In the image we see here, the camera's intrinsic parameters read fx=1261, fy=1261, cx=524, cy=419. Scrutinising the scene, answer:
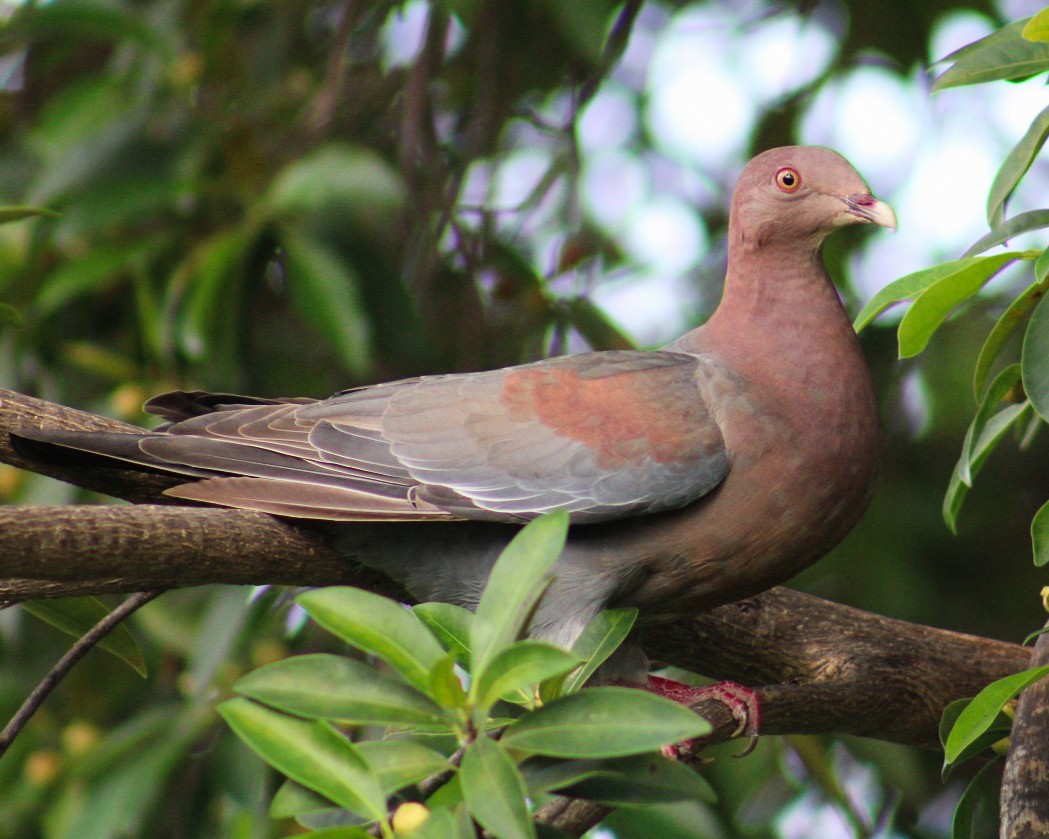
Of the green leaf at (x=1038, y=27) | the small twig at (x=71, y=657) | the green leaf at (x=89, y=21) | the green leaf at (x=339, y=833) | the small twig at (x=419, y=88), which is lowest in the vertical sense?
the small twig at (x=71, y=657)

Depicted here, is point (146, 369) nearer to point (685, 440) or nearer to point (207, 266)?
point (207, 266)

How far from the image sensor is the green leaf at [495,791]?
133 centimetres

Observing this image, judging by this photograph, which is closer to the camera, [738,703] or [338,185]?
[738,703]

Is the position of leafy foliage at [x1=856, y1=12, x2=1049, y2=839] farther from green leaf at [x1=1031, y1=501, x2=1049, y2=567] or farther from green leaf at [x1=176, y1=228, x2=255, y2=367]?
green leaf at [x1=176, y1=228, x2=255, y2=367]

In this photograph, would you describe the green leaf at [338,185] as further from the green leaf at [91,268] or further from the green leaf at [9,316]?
the green leaf at [9,316]

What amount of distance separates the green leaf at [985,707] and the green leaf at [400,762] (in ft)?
2.72

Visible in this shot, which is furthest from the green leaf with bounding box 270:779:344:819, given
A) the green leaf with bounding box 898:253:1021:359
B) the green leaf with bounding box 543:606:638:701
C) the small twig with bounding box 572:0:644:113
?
the small twig with bounding box 572:0:644:113

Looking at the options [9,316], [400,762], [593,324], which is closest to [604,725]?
[400,762]

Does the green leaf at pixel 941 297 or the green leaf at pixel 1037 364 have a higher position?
the green leaf at pixel 941 297

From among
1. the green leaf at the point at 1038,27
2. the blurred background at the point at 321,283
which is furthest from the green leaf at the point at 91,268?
the green leaf at the point at 1038,27

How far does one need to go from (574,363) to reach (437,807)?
1.23 meters

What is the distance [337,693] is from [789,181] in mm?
1629

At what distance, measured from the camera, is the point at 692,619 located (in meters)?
2.82

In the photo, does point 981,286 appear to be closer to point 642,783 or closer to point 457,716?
point 642,783
